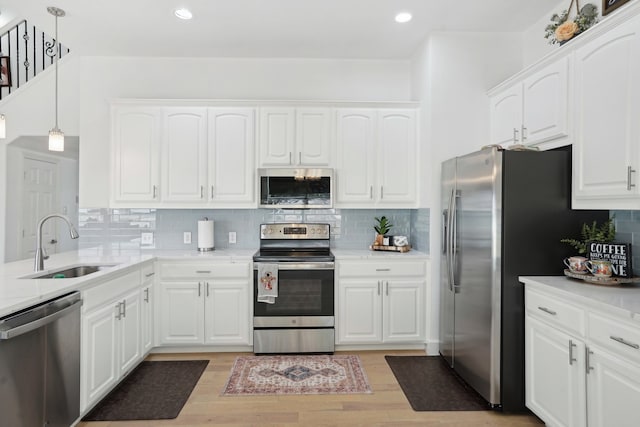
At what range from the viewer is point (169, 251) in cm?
387

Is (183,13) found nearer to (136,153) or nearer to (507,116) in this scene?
(136,153)

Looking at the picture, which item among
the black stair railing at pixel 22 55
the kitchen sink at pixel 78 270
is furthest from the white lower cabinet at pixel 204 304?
the black stair railing at pixel 22 55

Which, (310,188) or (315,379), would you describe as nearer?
(315,379)

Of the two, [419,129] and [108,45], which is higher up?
[108,45]

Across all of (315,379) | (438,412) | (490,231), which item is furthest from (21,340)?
(490,231)

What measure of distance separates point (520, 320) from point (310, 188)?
6.84 feet

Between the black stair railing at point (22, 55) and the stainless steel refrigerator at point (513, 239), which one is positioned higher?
the black stair railing at point (22, 55)

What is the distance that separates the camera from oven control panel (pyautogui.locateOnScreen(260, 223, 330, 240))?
13.0ft

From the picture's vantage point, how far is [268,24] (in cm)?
329

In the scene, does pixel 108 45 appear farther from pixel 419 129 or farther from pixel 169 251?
pixel 419 129

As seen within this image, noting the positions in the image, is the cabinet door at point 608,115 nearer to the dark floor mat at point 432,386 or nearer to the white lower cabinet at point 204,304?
the dark floor mat at point 432,386

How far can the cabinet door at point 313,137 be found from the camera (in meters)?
3.72

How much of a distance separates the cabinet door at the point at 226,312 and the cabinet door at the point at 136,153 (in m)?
1.11

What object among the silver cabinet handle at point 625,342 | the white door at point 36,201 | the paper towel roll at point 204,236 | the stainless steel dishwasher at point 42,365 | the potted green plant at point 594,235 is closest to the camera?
the silver cabinet handle at point 625,342
